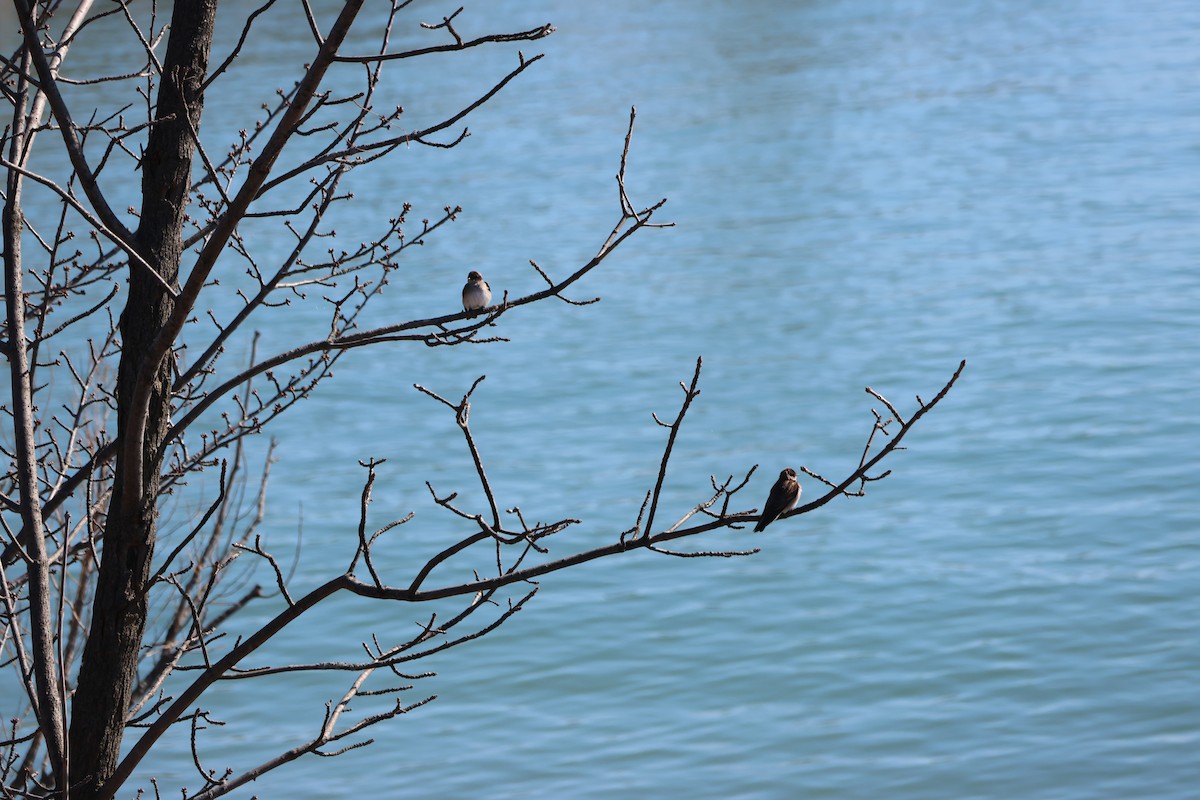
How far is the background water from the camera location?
8891mm

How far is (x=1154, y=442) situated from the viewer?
41.9 feet

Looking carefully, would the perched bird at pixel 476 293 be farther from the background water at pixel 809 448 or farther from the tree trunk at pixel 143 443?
the background water at pixel 809 448

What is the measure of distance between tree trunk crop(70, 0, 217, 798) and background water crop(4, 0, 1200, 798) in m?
5.88

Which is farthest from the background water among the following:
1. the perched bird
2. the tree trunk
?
the tree trunk

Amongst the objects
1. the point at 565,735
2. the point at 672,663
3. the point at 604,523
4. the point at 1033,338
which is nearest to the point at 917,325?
the point at 1033,338

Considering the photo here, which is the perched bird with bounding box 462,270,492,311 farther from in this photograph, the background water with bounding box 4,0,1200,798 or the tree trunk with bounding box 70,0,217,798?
the background water with bounding box 4,0,1200,798

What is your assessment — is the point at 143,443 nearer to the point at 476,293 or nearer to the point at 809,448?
the point at 476,293

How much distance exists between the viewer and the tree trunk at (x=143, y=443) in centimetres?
279

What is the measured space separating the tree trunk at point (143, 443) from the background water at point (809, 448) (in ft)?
19.3

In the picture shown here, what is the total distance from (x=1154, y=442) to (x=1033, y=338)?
8.91 ft

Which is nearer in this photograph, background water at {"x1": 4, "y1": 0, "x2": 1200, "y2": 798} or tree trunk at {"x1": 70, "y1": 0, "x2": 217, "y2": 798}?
tree trunk at {"x1": 70, "y1": 0, "x2": 217, "y2": 798}

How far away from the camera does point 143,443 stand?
9.13 feet

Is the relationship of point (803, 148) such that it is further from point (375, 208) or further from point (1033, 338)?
point (1033, 338)

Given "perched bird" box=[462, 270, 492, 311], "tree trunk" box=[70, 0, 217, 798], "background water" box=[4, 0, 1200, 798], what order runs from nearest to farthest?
"tree trunk" box=[70, 0, 217, 798], "perched bird" box=[462, 270, 492, 311], "background water" box=[4, 0, 1200, 798]
